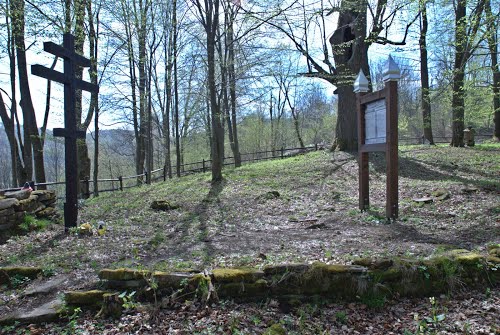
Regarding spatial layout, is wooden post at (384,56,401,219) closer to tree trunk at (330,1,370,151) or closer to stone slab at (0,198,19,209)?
stone slab at (0,198,19,209)

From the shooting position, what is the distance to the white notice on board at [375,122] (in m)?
5.88

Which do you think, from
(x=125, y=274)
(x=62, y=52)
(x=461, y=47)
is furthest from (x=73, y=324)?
(x=461, y=47)

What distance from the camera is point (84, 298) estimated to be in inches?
124

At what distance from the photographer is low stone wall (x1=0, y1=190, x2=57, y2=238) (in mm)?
5381

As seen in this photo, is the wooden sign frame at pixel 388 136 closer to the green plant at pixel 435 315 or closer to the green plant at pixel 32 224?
the green plant at pixel 435 315

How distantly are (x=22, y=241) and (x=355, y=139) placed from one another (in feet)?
35.9

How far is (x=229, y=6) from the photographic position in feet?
38.9

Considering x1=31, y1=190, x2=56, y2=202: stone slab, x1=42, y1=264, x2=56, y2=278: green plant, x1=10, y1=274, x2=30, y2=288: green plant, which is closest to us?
x1=10, y1=274, x2=30, y2=288: green plant

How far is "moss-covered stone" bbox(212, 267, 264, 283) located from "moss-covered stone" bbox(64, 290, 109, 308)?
110 cm

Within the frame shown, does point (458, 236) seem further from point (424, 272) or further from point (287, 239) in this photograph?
point (287, 239)

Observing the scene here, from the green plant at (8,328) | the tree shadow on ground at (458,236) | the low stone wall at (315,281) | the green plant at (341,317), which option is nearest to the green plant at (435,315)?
the low stone wall at (315,281)

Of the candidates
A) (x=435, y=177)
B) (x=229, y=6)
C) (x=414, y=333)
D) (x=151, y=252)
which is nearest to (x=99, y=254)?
(x=151, y=252)

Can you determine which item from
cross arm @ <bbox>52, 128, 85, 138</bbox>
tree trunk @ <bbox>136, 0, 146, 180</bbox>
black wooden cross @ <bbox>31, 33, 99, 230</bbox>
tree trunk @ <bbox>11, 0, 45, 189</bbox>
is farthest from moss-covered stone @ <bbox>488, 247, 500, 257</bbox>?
tree trunk @ <bbox>136, 0, 146, 180</bbox>

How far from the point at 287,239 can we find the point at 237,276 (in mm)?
1862
